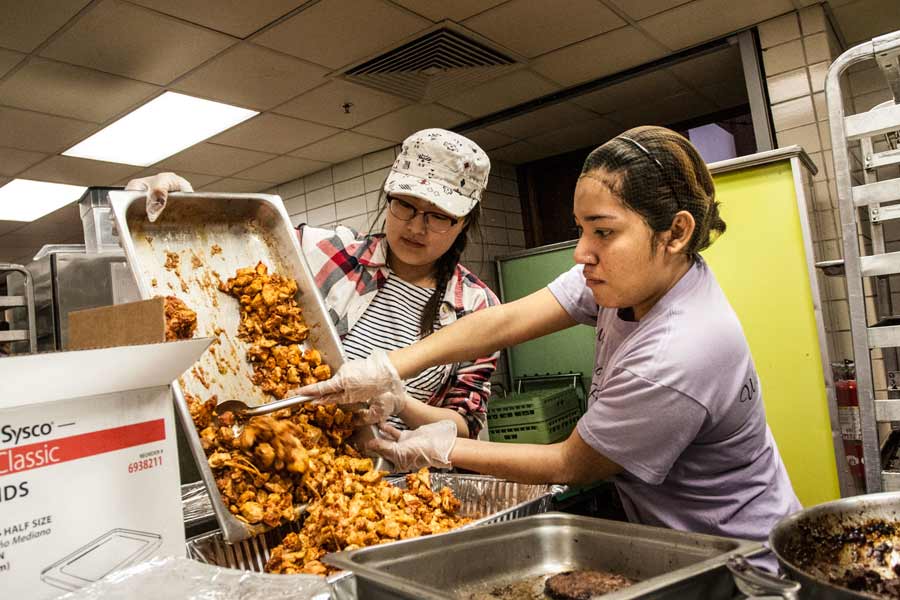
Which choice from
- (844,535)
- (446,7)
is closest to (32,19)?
(446,7)

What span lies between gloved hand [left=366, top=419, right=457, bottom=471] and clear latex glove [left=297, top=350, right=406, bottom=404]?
12 cm

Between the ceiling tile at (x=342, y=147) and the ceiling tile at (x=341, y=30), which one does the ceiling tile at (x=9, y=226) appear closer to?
the ceiling tile at (x=342, y=147)

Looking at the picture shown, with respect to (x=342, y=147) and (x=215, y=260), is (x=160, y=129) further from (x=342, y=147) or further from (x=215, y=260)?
(x=215, y=260)

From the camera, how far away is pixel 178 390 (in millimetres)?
1143

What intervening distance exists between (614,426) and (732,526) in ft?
0.98

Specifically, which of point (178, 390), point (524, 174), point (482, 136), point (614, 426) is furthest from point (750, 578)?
point (524, 174)

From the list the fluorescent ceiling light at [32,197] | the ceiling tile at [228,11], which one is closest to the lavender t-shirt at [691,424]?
the ceiling tile at [228,11]

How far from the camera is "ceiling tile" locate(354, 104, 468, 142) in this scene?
15.1ft

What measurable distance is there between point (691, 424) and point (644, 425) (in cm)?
9

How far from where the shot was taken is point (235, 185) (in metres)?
6.04

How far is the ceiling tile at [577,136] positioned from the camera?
5.14 meters

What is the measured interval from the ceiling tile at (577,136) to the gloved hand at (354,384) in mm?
4094

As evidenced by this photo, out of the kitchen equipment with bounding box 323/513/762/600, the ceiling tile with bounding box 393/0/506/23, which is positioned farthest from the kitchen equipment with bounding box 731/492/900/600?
the ceiling tile with bounding box 393/0/506/23

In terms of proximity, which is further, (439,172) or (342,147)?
(342,147)
